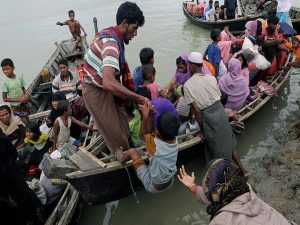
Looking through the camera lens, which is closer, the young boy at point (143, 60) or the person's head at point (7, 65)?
the young boy at point (143, 60)

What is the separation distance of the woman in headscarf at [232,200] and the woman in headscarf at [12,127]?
3.57 metres

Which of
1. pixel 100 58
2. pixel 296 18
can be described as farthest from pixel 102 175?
pixel 296 18

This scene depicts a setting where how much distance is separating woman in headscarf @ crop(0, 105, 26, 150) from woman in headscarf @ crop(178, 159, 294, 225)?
141 inches

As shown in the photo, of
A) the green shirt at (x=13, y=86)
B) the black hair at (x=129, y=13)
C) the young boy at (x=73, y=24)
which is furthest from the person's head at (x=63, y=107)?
the young boy at (x=73, y=24)

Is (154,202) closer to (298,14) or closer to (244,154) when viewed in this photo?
(244,154)

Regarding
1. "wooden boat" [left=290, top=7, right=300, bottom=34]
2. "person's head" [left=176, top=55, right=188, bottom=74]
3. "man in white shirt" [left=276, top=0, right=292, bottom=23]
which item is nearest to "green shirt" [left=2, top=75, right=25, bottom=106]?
"person's head" [left=176, top=55, right=188, bottom=74]

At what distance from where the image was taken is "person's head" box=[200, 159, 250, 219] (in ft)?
6.55

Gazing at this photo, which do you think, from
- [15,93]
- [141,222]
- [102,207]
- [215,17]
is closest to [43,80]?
[15,93]

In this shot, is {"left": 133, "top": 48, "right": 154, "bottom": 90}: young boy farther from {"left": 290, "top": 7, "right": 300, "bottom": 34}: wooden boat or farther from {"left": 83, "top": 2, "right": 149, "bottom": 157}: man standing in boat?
{"left": 290, "top": 7, "right": 300, "bottom": 34}: wooden boat

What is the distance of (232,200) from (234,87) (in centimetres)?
354

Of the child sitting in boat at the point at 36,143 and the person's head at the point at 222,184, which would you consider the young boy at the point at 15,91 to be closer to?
the child sitting in boat at the point at 36,143

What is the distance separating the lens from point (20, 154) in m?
4.96

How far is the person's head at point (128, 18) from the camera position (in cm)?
304

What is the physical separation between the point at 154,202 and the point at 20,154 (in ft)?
7.09
